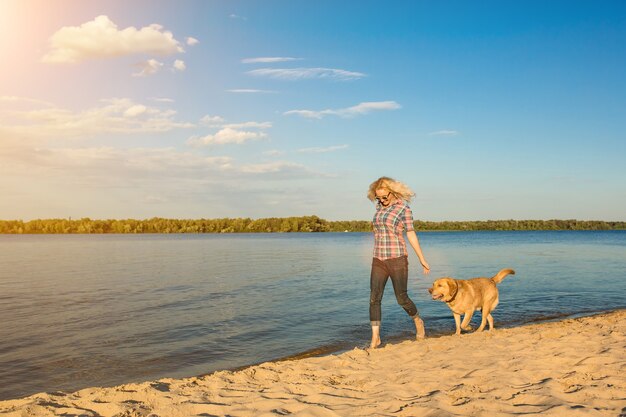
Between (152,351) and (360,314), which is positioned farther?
(360,314)

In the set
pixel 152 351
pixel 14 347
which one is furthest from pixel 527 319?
pixel 14 347

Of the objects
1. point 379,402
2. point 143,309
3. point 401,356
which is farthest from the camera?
point 143,309

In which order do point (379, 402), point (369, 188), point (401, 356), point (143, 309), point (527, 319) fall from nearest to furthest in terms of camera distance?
point (379, 402), point (401, 356), point (369, 188), point (527, 319), point (143, 309)

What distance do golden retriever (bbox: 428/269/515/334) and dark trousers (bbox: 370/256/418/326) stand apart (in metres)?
0.88

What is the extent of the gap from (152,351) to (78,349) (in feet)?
5.12

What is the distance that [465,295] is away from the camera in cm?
906

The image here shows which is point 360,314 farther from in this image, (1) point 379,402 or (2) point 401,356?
(1) point 379,402

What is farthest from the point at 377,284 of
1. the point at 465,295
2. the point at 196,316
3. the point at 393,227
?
the point at 196,316

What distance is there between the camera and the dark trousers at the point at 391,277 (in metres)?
7.81

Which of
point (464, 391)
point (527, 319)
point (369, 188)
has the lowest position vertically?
point (527, 319)

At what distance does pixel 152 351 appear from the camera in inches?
356

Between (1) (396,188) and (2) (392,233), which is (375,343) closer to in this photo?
(2) (392,233)

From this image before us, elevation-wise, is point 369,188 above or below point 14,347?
above

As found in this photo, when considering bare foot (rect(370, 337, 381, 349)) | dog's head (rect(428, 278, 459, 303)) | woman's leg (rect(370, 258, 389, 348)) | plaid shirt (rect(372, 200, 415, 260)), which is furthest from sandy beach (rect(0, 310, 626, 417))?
plaid shirt (rect(372, 200, 415, 260))
